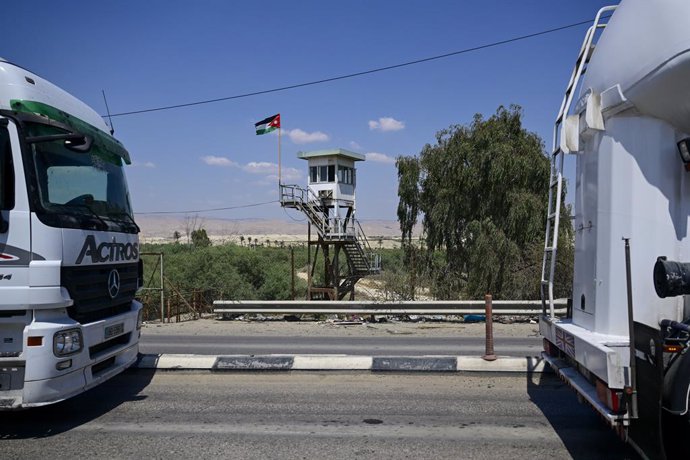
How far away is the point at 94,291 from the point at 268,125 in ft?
74.7

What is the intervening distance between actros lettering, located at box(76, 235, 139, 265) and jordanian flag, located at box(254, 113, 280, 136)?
21.1 meters

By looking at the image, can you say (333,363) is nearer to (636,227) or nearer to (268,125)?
(636,227)

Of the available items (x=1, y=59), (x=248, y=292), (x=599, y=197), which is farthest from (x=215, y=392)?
(x=248, y=292)

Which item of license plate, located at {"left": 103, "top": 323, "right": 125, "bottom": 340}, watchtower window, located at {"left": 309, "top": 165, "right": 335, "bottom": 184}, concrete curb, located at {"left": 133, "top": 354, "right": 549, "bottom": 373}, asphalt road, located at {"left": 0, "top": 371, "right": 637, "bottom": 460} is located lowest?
asphalt road, located at {"left": 0, "top": 371, "right": 637, "bottom": 460}

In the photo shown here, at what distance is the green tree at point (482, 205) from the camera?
22.0 meters

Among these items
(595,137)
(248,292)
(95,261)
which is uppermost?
(595,137)

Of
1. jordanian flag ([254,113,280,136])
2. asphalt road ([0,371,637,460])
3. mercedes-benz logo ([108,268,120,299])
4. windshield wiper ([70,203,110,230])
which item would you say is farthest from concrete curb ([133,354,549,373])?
jordanian flag ([254,113,280,136])

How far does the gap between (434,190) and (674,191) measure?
20476mm

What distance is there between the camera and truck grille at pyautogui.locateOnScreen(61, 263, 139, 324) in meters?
5.61

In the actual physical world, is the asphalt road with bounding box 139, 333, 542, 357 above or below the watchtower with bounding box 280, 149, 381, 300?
below

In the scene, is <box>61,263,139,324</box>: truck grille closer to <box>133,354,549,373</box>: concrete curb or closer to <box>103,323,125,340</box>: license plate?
<box>103,323,125,340</box>: license plate

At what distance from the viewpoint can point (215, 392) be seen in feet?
23.7

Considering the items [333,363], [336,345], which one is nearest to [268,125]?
[336,345]

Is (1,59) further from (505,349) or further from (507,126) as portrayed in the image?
(507,126)
